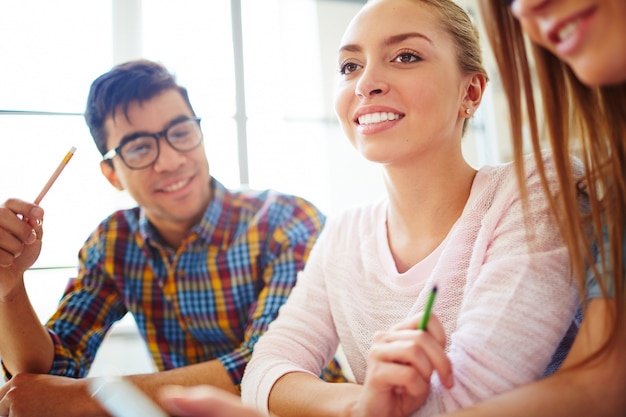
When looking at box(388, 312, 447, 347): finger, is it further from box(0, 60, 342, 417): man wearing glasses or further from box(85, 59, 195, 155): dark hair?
box(85, 59, 195, 155): dark hair

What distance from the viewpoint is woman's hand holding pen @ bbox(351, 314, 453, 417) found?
0.68 metres

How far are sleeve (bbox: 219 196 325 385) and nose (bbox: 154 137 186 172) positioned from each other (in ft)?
0.89

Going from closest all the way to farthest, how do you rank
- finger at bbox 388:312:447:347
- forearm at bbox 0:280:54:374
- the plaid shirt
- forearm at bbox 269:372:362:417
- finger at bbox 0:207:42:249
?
finger at bbox 388:312:447:347
forearm at bbox 269:372:362:417
finger at bbox 0:207:42:249
forearm at bbox 0:280:54:374
the plaid shirt

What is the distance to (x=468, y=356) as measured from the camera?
0.72 m

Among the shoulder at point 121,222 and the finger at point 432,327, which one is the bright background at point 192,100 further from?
the finger at point 432,327

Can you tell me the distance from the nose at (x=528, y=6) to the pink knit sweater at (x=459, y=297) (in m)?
0.29

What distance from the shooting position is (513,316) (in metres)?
0.72

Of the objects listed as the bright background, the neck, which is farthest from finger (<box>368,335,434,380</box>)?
the bright background

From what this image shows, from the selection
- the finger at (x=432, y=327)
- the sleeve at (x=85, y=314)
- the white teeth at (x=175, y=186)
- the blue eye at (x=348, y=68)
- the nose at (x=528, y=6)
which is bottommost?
the sleeve at (x=85, y=314)

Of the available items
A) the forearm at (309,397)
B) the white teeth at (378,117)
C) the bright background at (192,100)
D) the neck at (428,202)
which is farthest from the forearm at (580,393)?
the bright background at (192,100)

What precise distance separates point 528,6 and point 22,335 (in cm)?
121

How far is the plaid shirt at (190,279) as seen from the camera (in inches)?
55.7

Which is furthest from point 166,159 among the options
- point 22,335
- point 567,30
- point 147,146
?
point 567,30

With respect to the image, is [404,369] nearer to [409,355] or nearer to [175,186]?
[409,355]
